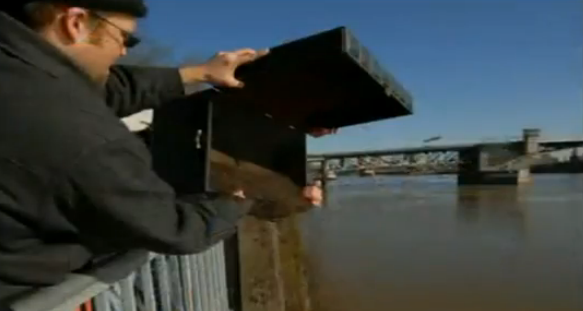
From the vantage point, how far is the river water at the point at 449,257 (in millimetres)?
13156

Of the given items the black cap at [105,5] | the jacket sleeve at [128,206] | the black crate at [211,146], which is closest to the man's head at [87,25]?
the black cap at [105,5]

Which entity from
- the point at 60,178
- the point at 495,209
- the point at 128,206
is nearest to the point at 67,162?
the point at 60,178

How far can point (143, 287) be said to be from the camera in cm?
202

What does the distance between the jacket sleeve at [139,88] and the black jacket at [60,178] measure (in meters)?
0.77

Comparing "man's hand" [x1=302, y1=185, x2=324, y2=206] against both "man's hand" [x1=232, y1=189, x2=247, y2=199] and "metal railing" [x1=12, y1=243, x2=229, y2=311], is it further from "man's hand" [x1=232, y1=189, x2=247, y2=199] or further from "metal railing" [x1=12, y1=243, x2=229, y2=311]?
"metal railing" [x1=12, y1=243, x2=229, y2=311]

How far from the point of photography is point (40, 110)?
1262 mm

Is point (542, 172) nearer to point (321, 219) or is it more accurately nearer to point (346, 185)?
point (346, 185)

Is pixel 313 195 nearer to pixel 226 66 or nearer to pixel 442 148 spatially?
pixel 226 66

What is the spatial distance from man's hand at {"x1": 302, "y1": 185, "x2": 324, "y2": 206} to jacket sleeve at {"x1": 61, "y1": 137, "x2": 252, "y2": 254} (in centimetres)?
70

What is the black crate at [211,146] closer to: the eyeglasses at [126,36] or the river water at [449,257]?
the eyeglasses at [126,36]

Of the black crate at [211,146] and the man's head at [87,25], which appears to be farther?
the black crate at [211,146]

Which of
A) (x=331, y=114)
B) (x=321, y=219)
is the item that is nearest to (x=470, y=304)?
(x=331, y=114)

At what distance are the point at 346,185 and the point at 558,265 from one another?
4170 centimetres

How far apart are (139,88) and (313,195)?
66 centimetres
